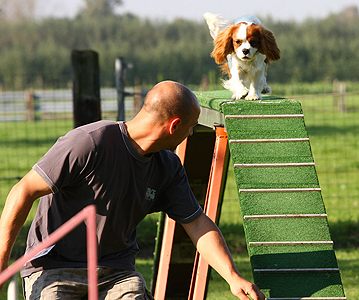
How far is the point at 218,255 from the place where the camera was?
97.8 inches

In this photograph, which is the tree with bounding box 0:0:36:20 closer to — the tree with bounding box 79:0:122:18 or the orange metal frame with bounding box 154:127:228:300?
the tree with bounding box 79:0:122:18

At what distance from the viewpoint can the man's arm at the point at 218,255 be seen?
2311mm

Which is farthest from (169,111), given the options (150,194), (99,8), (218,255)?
(99,8)

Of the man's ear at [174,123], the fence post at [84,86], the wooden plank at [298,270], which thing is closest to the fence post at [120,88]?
the fence post at [84,86]

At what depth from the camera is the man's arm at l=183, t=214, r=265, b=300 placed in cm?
231

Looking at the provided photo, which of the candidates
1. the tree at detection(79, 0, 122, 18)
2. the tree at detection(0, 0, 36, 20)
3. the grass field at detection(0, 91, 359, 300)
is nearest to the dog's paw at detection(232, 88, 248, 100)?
the grass field at detection(0, 91, 359, 300)

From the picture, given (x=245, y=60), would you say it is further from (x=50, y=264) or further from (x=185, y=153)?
(x=50, y=264)

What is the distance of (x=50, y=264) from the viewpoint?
2.38m

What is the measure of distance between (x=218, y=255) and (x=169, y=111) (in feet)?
2.54

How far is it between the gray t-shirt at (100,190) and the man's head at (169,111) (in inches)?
6.3

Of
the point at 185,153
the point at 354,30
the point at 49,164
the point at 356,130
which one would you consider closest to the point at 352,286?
the point at 185,153

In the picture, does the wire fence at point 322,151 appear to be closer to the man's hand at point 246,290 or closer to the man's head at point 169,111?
the man's head at point 169,111

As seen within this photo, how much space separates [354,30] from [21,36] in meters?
30.8

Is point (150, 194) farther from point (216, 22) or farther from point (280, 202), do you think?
point (216, 22)
